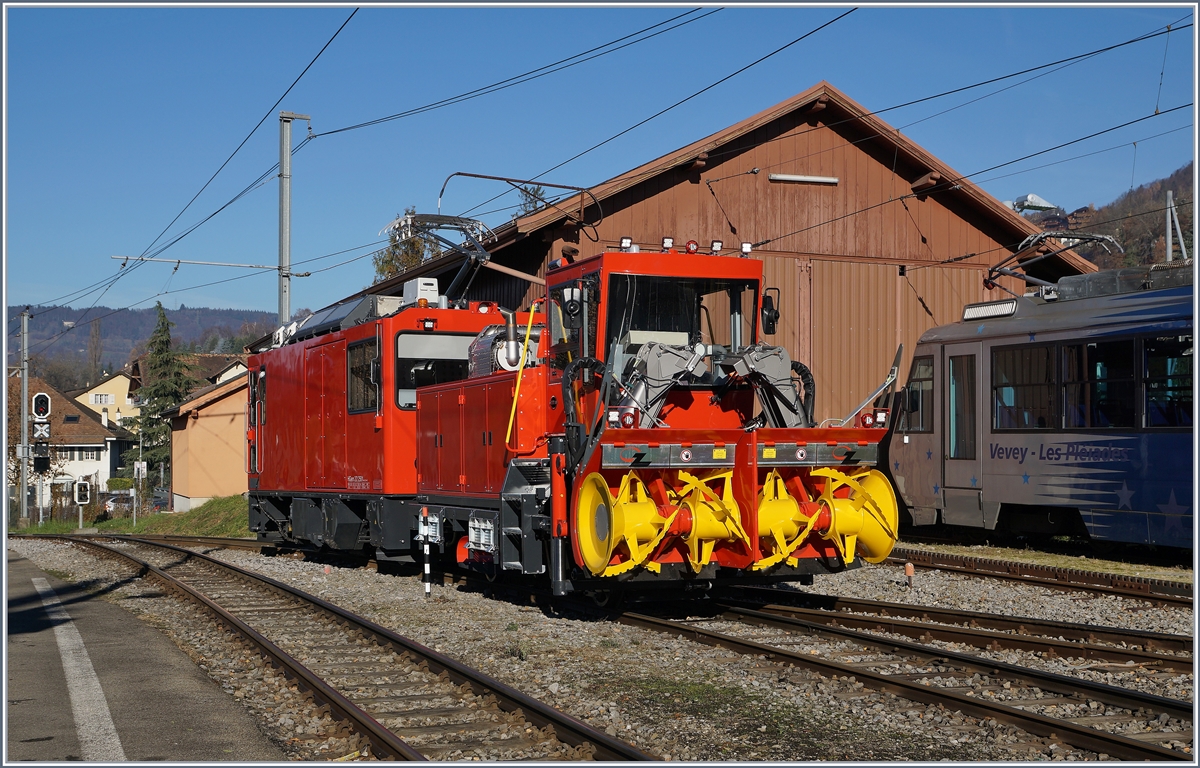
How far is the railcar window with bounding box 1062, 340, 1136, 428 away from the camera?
15242mm

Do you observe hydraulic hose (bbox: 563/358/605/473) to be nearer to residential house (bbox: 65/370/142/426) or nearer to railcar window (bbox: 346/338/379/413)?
railcar window (bbox: 346/338/379/413)

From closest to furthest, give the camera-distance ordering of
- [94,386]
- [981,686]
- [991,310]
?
[981,686], [991,310], [94,386]

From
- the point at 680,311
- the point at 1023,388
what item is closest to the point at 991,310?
the point at 1023,388

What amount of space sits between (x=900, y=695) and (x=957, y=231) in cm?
1979

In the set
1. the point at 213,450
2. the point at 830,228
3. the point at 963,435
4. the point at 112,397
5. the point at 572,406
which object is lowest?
the point at 213,450

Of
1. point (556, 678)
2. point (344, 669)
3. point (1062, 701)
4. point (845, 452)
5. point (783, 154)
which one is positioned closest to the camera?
point (1062, 701)

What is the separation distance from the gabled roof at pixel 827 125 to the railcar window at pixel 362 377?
560 centimetres

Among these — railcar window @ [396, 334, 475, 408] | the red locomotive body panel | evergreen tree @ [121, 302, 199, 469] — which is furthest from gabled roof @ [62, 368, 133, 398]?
railcar window @ [396, 334, 475, 408]

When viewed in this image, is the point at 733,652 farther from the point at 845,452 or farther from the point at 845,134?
the point at 845,134

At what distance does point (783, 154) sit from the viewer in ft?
80.1

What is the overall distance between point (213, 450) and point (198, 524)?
1188cm

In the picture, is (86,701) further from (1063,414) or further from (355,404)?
(1063,414)

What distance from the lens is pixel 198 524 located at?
37.9m

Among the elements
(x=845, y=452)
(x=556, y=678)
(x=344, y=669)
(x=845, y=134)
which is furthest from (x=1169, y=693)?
(x=845, y=134)
